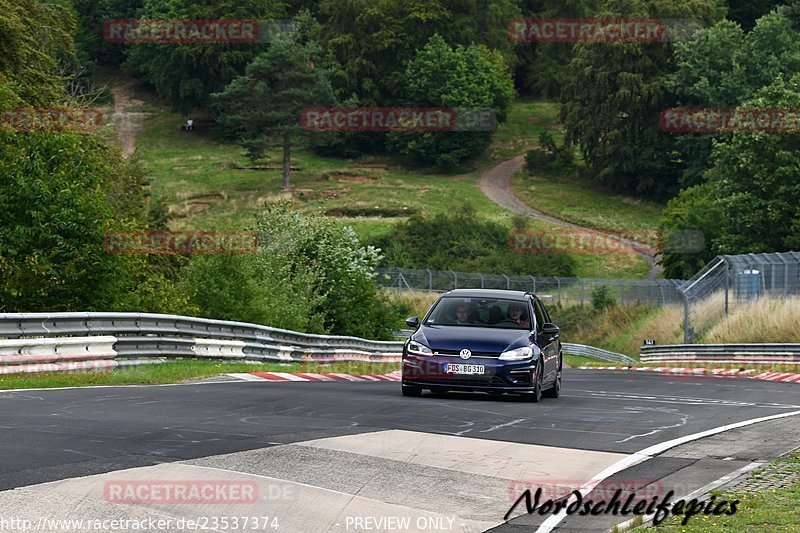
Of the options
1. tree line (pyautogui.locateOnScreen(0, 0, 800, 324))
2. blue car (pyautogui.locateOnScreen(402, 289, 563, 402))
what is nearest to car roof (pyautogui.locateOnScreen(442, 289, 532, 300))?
blue car (pyautogui.locateOnScreen(402, 289, 563, 402))

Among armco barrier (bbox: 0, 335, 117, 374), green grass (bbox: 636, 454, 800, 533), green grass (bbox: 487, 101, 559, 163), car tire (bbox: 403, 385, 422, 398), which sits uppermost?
green grass (bbox: 487, 101, 559, 163)

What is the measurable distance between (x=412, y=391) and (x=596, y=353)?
39.0m

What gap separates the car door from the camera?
1870 cm

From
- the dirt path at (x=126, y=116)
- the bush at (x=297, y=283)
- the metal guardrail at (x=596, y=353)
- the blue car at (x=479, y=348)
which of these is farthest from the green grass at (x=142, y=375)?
the dirt path at (x=126, y=116)

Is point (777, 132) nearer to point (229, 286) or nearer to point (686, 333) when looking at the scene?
point (686, 333)

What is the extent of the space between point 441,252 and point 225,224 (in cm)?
1737

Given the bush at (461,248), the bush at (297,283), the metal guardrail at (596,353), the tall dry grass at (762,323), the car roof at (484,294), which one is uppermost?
the car roof at (484,294)

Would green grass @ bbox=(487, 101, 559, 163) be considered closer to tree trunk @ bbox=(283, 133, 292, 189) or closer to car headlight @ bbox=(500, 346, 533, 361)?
tree trunk @ bbox=(283, 133, 292, 189)

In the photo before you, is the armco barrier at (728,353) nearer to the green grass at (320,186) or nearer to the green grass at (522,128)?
the green grass at (320,186)

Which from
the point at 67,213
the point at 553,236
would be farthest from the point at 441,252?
the point at 67,213

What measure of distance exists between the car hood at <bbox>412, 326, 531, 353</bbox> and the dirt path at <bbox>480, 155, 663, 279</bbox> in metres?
67.5

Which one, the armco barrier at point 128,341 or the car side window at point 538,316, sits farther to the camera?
the car side window at point 538,316

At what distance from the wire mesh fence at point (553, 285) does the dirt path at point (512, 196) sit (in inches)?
795

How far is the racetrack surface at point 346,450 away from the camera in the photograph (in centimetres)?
847
